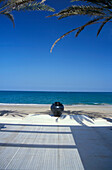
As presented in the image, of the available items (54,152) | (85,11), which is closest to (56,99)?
(85,11)

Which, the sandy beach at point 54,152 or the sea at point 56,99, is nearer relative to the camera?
the sandy beach at point 54,152

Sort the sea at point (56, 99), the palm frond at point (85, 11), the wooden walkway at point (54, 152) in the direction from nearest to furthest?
1. the wooden walkway at point (54, 152)
2. the palm frond at point (85, 11)
3. the sea at point (56, 99)

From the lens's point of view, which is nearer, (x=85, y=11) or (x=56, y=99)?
(x=85, y=11)

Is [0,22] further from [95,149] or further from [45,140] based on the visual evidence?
[95,149]

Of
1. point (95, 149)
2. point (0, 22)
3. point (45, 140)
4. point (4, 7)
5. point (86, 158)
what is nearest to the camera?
point (86, 158)

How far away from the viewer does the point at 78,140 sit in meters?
3.64

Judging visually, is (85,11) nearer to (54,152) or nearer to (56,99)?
(54,152)

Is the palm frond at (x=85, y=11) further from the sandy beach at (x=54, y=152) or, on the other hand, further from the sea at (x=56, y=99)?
the sea at (x=56, y=99)

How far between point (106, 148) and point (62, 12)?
5179 mm

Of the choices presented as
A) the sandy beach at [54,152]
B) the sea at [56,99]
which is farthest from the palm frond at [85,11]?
the sea at [56,99]

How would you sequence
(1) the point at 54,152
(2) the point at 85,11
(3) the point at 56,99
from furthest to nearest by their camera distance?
(3) the point at 56,99 → (2) the point at 85,11 → (1) the point at 54,152

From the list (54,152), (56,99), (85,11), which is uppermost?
(85,11)

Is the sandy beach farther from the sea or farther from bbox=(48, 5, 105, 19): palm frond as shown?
the sea

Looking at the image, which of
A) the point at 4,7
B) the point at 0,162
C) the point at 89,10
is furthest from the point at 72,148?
the point at 4,7
